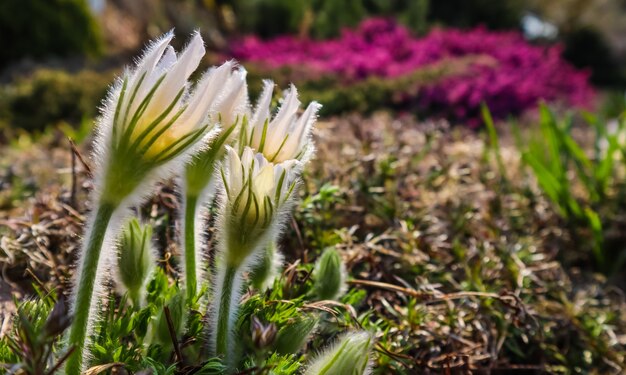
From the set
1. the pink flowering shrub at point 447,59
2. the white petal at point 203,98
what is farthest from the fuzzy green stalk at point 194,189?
the pink flowering shrub at point 447,59

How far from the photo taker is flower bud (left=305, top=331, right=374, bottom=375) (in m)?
0.96

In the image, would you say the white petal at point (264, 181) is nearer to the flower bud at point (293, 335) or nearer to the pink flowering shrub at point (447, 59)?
the flower bud at point (293, 335)

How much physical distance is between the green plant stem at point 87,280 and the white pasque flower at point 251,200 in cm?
17

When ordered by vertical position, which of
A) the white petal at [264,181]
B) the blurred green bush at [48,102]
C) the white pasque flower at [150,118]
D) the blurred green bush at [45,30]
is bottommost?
the white petal at [264,181]

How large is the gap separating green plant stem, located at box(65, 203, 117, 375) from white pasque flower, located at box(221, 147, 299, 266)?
0.17 meters

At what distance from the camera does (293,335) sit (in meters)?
1.12

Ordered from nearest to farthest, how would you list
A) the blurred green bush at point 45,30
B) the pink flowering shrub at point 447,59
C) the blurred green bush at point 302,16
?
1. the pink flowering shrub at point 447,59
2. the blurred green bush at point 45,30
3. the blurred green bush at point 302,16

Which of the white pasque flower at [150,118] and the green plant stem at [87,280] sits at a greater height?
the white pasque flower at [150,118]

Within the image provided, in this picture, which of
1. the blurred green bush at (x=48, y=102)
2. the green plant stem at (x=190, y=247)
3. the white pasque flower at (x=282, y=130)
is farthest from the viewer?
the blurred green bush at (x=48, y=102)

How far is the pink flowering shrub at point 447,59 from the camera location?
18.1ft

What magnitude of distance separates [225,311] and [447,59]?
6.62 metres

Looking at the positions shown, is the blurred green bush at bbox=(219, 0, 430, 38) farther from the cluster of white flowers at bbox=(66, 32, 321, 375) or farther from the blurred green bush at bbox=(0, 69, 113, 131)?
the cluster of white flowers at bbox=(66, 32, 321, 375)

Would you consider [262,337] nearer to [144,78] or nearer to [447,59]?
[144,78]

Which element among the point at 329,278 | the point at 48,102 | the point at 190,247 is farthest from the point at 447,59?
the point at 190,247
